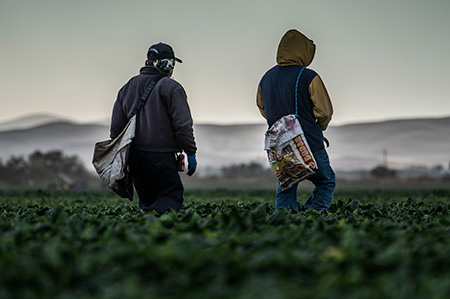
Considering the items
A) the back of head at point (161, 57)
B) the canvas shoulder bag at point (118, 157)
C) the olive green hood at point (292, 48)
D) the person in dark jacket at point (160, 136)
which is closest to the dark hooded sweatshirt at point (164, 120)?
the person in dark jacket at point (160, 136)

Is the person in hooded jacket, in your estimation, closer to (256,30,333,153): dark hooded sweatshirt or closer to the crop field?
(256,30,333,153): dark hooded sweatshirt

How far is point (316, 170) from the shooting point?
8.16 m

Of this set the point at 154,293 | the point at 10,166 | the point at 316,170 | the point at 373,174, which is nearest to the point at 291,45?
the point at 316,170

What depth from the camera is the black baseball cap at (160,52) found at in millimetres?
8117

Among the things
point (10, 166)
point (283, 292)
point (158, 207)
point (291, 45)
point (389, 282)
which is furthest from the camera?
point (10, 166)

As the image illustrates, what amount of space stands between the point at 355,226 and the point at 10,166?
59.9m

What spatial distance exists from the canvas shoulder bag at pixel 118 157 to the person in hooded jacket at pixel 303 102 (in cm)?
169

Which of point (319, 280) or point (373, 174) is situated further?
point (373, 174)

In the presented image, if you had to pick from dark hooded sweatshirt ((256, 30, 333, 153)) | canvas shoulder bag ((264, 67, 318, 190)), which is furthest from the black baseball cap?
canvas shoulder bag ((264, 67, 318, 190))

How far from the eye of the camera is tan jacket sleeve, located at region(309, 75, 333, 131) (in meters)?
8.18

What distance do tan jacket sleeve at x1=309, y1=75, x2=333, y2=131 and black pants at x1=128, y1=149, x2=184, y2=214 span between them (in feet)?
6.82

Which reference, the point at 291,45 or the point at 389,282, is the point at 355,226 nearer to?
the point at 389,282

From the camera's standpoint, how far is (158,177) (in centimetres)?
786

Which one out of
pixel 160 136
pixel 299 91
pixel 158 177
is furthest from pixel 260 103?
pixel 158 177
